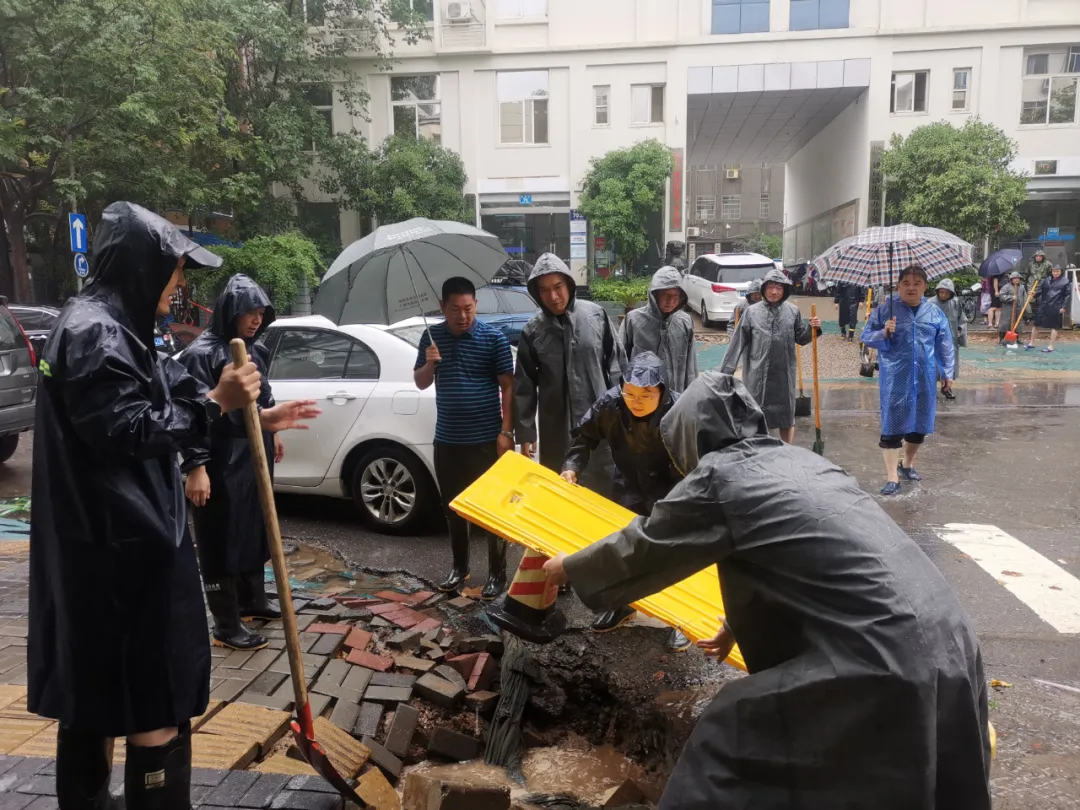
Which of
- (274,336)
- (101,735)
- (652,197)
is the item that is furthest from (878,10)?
(101,735)

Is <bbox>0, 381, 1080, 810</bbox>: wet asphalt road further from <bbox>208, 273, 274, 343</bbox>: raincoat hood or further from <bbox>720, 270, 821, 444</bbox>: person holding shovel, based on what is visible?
<bbox>208, 273, 274, 343</bbox>: raincoat hood

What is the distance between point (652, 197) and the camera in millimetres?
21562

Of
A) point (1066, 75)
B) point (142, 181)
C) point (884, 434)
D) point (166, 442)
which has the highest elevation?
point (1066, 75)

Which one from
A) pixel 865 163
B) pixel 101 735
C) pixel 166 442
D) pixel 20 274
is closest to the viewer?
pixel 166 442

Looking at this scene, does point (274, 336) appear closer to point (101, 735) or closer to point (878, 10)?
point (101, 735)

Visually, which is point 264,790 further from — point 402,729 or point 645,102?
point 645,102

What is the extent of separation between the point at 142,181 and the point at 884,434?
1375 centimetres

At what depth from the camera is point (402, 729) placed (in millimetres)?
3174

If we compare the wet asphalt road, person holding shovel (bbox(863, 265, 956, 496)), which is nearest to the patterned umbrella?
person holding shovel (bbox(863, 265, 956, 496))

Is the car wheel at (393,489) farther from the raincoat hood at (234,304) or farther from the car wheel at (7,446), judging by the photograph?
the car wheel at (7,446)

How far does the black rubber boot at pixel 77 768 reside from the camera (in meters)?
2.11

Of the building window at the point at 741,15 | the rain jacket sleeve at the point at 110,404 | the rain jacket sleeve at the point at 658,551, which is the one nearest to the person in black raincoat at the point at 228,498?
the rain jacket sleeve at the point at 110,404

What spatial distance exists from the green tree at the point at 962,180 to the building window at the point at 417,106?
44.0 feet

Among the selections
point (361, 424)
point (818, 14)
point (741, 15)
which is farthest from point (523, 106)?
point (361, 424)
